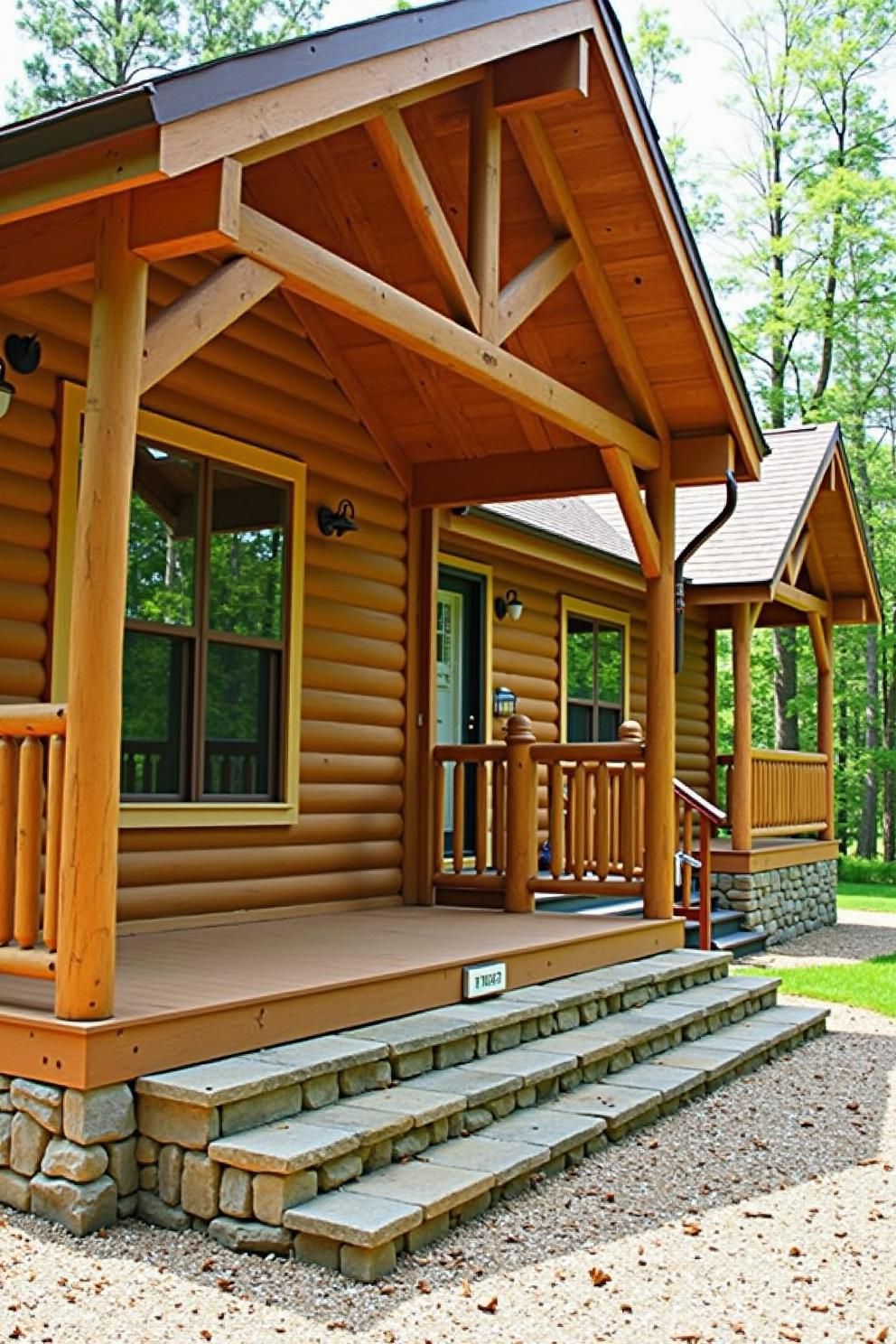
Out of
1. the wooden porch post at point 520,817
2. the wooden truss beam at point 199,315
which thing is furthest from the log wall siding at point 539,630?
the wooden truss beam at point 199,315

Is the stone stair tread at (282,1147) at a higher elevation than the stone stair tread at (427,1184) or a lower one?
higher

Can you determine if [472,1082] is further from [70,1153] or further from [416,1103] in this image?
[70,1153]

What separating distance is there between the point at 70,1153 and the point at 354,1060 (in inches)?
41.9

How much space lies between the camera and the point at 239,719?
23.4 ft

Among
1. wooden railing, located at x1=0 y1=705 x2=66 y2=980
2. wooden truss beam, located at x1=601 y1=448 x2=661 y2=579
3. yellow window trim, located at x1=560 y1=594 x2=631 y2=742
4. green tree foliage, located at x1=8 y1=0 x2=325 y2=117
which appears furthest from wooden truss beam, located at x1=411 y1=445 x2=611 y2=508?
green tree foliage, located at x1=8 y1=0 x2=325 y2=117

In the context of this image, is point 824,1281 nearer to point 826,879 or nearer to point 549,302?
point 549,302

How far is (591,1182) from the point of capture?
509 centimetres

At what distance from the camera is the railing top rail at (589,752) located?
832cm

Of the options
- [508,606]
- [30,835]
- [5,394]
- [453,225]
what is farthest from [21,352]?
[508,606]

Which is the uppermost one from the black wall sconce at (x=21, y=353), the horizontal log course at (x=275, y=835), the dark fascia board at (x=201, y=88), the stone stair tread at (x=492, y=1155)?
the dark fascia board at (x=201, y=88)

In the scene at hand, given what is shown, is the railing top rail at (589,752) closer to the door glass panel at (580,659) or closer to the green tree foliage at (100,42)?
the door glass panel at (580,659)

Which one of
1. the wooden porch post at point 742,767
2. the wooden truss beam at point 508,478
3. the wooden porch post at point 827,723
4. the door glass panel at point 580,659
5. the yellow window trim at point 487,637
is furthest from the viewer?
the wooden porch post at point 827,723

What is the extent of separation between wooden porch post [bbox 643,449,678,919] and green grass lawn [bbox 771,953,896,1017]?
79.7 inches

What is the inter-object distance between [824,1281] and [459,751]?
468 cm
